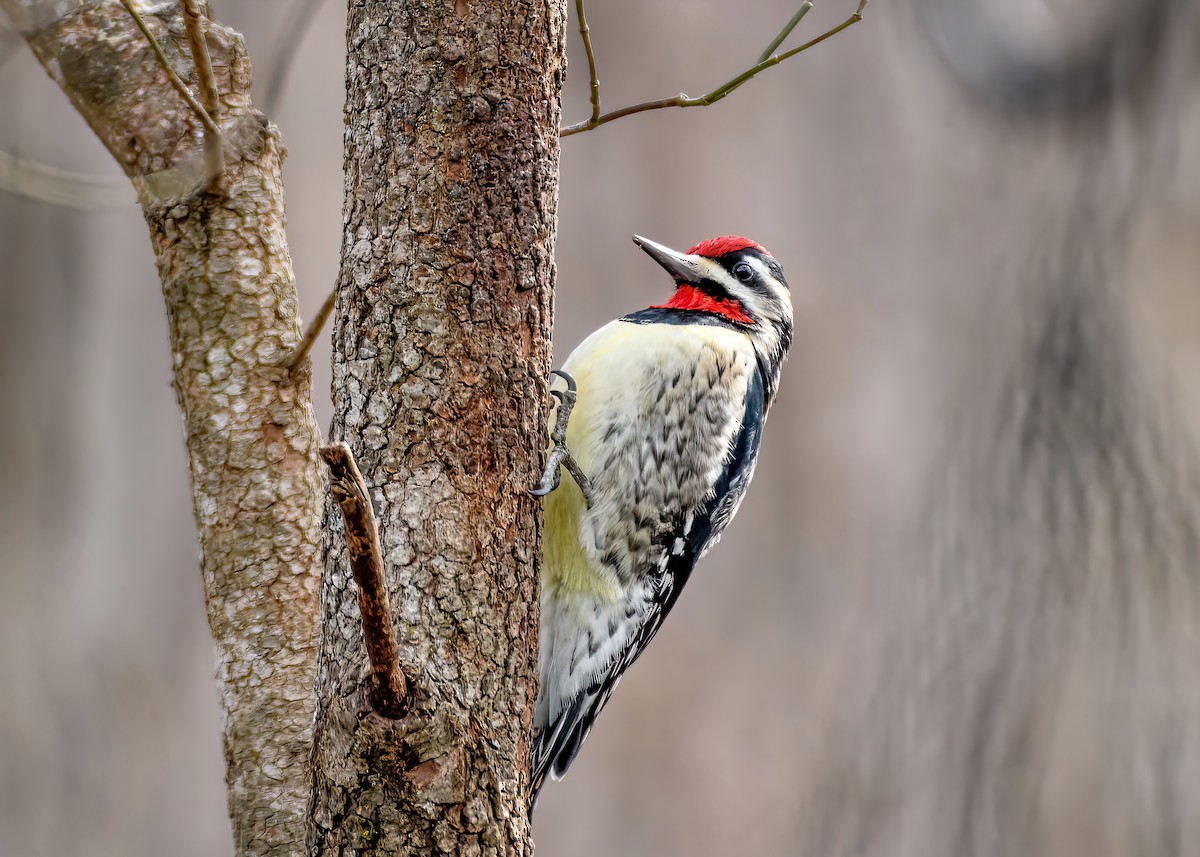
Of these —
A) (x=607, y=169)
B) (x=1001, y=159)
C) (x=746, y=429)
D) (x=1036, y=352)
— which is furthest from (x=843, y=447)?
(x=1036, y=352)

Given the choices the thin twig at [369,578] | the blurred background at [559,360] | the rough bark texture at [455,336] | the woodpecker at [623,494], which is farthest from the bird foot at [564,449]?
the blurred background at [559,360]

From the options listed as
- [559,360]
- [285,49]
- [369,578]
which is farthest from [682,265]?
[559,360]

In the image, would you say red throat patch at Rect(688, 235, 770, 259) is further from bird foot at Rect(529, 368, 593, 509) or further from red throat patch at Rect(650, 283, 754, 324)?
bird foot at Rect(529, 368, 593, 509)

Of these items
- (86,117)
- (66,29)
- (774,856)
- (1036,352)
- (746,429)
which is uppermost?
(66,29)

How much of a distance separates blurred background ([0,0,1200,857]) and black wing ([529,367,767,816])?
6.39 ft

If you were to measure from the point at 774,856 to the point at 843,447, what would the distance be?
6.36 feet

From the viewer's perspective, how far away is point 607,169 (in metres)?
5.92

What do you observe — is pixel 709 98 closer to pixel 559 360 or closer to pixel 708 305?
pixel 708 305

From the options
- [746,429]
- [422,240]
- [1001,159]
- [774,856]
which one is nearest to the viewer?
[422,240]

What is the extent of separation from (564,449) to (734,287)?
2.49 feet

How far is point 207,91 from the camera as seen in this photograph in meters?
1.68

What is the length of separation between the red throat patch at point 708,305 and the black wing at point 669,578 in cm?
13

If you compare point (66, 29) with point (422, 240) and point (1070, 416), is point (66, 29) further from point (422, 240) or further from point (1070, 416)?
point (1070, 416)

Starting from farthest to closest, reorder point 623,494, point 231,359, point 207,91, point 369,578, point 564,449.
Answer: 1. point 623,494
2. point 564,449
3. point 231,359
4. point 207,91
5. point 369,578
